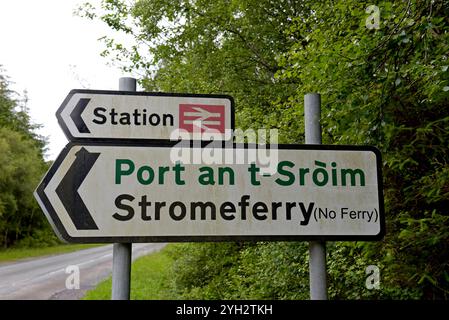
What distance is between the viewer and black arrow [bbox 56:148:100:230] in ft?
6.01

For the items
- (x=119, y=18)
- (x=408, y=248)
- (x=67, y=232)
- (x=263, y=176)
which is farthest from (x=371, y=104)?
(x=119, y=18)

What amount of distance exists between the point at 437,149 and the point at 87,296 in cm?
934

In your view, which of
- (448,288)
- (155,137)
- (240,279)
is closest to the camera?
(155,137)

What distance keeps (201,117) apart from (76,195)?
707mm

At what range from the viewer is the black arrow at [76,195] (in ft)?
6.01

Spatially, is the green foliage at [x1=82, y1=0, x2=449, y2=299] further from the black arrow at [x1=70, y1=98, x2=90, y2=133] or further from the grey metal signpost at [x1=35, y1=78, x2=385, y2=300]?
the black arrow at [x1=70, y1=98, x2=90, y2=133]

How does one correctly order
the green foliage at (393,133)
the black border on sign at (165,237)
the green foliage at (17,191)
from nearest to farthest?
1. the black border on sign at (165,237)
2. the green foliage at (393,133)
3. the green foliage at (17,191)

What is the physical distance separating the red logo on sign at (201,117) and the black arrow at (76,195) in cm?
52

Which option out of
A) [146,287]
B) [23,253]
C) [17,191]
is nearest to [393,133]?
[146,287]

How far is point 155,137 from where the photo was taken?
2090 millimetres

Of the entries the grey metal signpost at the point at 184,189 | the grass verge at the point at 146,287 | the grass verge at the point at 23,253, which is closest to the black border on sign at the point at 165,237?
the grey metal signpost at the point at 184,189

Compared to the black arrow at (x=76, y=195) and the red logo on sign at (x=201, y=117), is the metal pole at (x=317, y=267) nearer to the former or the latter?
the red logo on sign at (x=201, y=117)

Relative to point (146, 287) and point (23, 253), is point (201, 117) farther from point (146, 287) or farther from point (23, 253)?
point (23, 253)
